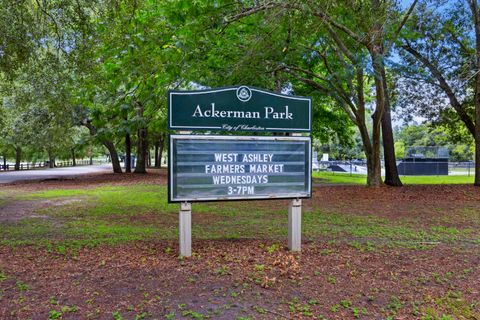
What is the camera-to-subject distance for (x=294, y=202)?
575cm

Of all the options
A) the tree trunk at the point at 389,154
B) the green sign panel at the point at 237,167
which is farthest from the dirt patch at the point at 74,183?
the green sign panel at the point at 237,167

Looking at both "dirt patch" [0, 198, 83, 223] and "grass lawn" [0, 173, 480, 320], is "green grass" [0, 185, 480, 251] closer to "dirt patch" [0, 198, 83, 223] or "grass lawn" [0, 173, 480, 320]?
"grass lawn" [0, 173, 480, 320]

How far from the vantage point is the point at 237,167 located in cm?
546

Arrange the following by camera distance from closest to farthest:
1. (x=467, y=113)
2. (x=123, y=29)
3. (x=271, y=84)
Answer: (x=123, y=29)
(x=271, y=84)
(x=467, y=113)

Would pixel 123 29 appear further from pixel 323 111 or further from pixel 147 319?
pixel 323 111

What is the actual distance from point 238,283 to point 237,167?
1.69 m

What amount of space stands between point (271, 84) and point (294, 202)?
7265 millimetres

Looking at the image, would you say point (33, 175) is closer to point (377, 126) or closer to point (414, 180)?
point (377, 126)

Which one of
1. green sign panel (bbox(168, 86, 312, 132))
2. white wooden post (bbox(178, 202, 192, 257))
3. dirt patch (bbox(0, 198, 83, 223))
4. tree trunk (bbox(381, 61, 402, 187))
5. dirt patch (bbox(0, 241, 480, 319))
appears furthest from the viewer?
tree trunk (bbox(381, 61, 402, 187))

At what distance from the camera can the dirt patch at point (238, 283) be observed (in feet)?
12.3

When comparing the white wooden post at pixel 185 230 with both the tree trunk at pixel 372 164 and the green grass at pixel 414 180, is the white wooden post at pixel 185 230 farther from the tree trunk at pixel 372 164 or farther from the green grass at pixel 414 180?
the green grass at pixel 414 180

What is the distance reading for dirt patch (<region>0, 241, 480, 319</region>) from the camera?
12.3 feet

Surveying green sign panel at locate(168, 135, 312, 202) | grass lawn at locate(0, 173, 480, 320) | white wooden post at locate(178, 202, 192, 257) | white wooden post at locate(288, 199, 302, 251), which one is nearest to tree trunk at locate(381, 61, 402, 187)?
grass lawn at locate(0, 173, 480, 320)

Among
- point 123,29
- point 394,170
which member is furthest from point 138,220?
point 394,170
